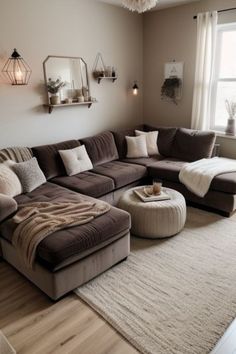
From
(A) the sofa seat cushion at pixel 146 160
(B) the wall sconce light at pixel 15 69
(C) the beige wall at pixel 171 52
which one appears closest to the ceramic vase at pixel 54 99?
(B) the wall sconce light at pixel 15 69

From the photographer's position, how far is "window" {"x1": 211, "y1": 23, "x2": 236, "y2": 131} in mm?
4062

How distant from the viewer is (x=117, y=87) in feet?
15.4

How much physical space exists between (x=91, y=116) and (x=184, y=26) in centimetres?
200

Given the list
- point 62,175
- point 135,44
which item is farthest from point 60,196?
point 135,44

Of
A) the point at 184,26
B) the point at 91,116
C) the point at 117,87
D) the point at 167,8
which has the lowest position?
the point at 91,116

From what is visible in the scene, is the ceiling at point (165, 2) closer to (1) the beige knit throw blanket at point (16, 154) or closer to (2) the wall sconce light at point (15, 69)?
(2) the wall sconce light at point (15, 69)

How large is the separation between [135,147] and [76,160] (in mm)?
1074

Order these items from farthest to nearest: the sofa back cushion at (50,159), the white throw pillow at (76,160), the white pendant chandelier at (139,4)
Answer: the white throw pillow at (76,160) → the sofa back cushion at (50,159) → the white pendant chandelier at (139,4)

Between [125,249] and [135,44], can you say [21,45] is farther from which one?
[125,249]

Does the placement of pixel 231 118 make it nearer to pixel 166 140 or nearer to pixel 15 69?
pixel 166 140

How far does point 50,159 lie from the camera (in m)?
3.50

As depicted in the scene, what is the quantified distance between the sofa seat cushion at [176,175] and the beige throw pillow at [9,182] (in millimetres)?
1827

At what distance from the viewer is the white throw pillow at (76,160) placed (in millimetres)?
3555

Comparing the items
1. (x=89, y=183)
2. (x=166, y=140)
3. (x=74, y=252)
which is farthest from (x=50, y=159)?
(x=166, y=140)
